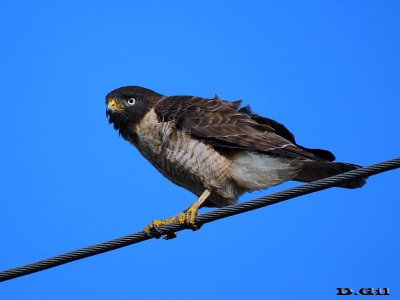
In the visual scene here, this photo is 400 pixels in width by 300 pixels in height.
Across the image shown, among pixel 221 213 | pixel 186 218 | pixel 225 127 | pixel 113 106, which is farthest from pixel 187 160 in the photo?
pixel 221 213

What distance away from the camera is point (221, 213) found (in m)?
5.82

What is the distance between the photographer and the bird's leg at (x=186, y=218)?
23.1 ft

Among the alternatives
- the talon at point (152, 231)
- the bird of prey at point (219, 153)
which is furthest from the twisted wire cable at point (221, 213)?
the bird of prey at point (219, 153)

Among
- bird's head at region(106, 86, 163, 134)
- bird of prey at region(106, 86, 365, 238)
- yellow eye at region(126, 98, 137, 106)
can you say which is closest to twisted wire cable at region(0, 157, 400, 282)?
bird of prey at region(106, 86, 365, 238)

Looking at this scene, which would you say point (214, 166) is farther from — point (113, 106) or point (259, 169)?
point (113, 106)

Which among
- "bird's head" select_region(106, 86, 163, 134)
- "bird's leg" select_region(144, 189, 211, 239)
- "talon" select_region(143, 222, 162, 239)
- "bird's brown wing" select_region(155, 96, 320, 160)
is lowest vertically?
"talon" select_region(143, 222, 162, 239)

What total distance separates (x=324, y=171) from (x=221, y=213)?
1872mm

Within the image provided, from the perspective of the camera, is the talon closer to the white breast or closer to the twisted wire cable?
the twisted wire cable

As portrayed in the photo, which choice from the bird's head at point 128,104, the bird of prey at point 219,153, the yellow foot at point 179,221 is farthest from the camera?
the bird's head at point 128,104

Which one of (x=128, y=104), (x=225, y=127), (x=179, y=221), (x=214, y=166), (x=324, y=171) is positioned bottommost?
(x=179, y=221)

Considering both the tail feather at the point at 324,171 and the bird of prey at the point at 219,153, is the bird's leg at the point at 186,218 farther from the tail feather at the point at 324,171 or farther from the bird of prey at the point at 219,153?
the tail feather at the point at 324,171

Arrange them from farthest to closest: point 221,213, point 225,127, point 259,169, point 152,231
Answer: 1. point 225,127
2. point 259,169
3. point 152,231
4. point 221,213

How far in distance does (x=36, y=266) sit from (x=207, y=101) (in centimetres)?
324

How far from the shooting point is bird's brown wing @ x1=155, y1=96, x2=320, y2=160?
736 cm
